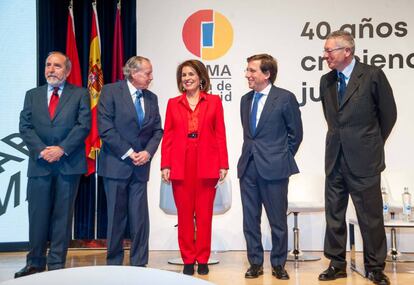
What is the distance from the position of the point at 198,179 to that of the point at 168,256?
156cm

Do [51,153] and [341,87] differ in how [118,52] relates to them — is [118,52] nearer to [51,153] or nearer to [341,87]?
[51,153]

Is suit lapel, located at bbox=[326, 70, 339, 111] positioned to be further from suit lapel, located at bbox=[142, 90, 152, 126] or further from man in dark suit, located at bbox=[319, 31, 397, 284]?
suit lapel, located at bbox=[142, 90, 152, 126]

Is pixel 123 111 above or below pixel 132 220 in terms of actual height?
above

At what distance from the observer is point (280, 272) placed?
4.18 metres

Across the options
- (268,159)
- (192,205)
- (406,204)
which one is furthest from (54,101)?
(406,204)

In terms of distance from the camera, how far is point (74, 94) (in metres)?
4.34

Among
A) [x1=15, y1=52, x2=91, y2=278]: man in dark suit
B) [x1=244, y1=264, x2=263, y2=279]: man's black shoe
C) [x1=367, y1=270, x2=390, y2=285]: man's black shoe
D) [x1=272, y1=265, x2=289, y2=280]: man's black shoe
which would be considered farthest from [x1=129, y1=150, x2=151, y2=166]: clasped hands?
[x1=367, y1=270, x2=390, y2=285]: man's black shoe

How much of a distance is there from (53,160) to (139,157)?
0.67m

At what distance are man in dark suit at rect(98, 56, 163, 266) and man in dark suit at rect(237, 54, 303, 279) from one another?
0.79 meters

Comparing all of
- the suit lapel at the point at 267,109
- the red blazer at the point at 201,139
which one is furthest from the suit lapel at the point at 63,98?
the suit lapel at the point at 267,109

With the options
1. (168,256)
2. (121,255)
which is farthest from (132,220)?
(168,256)

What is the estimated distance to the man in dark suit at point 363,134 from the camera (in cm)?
396

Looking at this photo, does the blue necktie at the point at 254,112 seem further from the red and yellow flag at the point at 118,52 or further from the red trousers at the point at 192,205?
the red and yellow flag at the point at 118,52

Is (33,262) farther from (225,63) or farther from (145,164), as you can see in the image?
(225,63)
